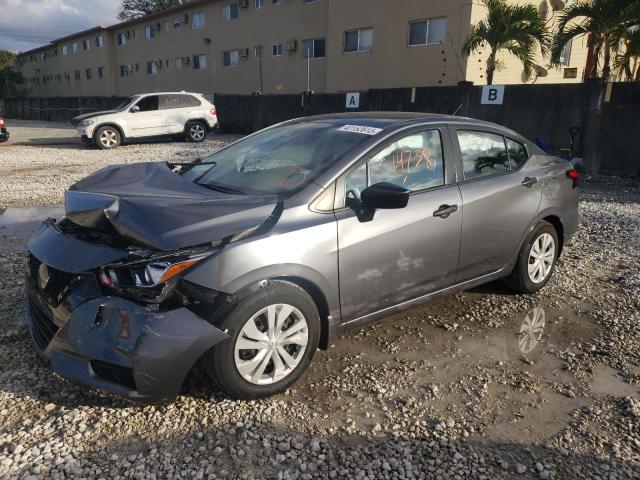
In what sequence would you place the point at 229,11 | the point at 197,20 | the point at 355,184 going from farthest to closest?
the point at 197,20 → the point at 229,11 → the point at 355,184

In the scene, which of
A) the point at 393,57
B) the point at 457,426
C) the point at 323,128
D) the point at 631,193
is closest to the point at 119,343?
the point at 457,426

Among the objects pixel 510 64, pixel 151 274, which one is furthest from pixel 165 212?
pixel 510 64

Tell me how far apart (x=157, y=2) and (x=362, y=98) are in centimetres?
4630

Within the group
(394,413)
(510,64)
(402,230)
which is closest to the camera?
(394,413)

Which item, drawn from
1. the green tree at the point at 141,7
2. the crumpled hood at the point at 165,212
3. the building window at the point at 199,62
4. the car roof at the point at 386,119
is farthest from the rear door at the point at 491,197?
the green tree at the point at 141,7

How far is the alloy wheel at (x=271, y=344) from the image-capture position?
9.14ft

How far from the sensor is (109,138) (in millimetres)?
15805

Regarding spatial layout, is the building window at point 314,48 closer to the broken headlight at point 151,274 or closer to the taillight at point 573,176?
the taillight at point 573,176

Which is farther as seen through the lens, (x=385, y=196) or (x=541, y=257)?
(x=541, y=257)

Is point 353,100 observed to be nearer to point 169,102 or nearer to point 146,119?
point 169,102

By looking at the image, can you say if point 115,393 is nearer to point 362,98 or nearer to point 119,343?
point 119,343

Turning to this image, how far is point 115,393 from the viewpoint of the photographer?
2551mm

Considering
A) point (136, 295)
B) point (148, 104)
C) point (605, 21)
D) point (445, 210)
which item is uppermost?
point (605, 21)

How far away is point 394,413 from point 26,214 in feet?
21.7
